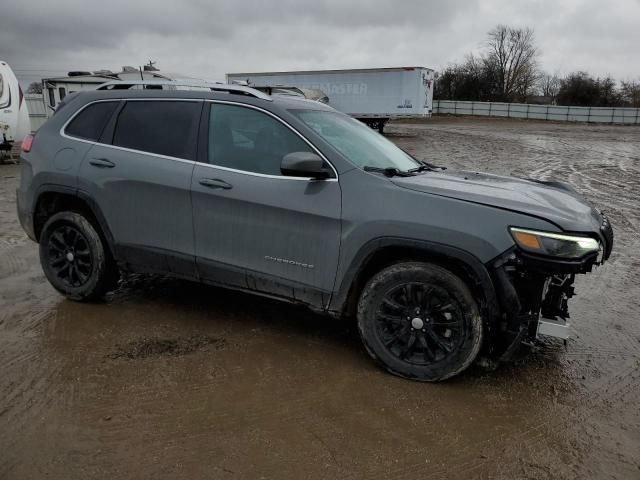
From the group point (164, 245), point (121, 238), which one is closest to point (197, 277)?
point (164, 245)

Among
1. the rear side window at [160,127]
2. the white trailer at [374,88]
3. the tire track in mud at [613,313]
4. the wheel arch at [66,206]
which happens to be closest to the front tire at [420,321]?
the tire track in mud at [613,313]

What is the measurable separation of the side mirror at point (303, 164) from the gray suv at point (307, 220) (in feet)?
0.03

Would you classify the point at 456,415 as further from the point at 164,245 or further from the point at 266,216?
the point at 164,245

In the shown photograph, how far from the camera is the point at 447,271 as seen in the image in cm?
316

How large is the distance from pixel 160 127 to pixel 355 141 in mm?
1520

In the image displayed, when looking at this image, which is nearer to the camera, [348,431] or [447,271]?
[348,431]

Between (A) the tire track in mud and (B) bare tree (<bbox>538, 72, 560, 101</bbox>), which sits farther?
(B) bare tree (<bbox>538, 72, 560, 101</bbox>)

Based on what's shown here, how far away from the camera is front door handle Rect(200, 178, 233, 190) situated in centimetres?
369

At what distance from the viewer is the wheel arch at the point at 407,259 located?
10.0 ft

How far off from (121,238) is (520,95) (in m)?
63.7

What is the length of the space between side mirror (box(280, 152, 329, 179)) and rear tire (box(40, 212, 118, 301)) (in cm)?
194

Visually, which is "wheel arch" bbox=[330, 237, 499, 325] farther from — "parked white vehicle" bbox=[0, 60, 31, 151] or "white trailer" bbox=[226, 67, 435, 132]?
"white trailer" bbox=[226, 67, 435, 132]

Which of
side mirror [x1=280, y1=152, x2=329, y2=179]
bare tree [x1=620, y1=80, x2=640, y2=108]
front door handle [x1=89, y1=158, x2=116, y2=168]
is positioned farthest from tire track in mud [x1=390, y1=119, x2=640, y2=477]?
bare tree [x1=620, y1=80, x2=640, y2=108]

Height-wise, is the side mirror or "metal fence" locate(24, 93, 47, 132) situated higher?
"metal fence" locate(24, 93, 47, 132)
